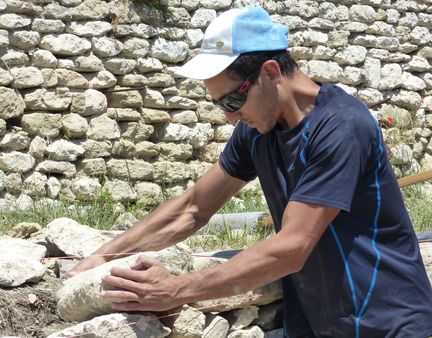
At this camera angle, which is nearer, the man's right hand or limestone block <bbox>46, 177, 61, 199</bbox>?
the man's right hand

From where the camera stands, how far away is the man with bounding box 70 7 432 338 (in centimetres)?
→ 287

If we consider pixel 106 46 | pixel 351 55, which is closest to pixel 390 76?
pixel 351 55

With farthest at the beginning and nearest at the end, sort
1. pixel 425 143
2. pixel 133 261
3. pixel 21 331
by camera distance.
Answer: pixel 425 143 < pixel 21 331 < pixel 133 261

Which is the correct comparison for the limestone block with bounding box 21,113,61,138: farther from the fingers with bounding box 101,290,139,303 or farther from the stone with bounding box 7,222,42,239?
the fingers with bounding box 101,290,139,303

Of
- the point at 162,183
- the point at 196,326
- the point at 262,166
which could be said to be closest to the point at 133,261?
the point at 196,326

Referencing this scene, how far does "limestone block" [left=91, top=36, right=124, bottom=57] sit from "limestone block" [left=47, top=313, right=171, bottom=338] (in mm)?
4503

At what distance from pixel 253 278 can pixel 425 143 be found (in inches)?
290

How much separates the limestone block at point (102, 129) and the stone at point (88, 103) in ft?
0.23

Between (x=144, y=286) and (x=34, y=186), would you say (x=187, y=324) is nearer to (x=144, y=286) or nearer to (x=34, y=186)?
(x=144, y=286)

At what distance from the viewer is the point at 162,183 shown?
7.93 metres

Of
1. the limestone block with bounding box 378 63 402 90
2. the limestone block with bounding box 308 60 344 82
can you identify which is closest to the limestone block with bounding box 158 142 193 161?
the limestone block with bounding box 308 60 344 82

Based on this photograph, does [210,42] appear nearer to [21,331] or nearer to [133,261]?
[133,261]

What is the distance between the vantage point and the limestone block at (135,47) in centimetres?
761

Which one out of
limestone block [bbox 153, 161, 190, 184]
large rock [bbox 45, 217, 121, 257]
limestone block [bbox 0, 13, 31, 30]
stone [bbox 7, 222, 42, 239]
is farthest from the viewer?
limestone block [bbox 153, 161, 190, 184]
